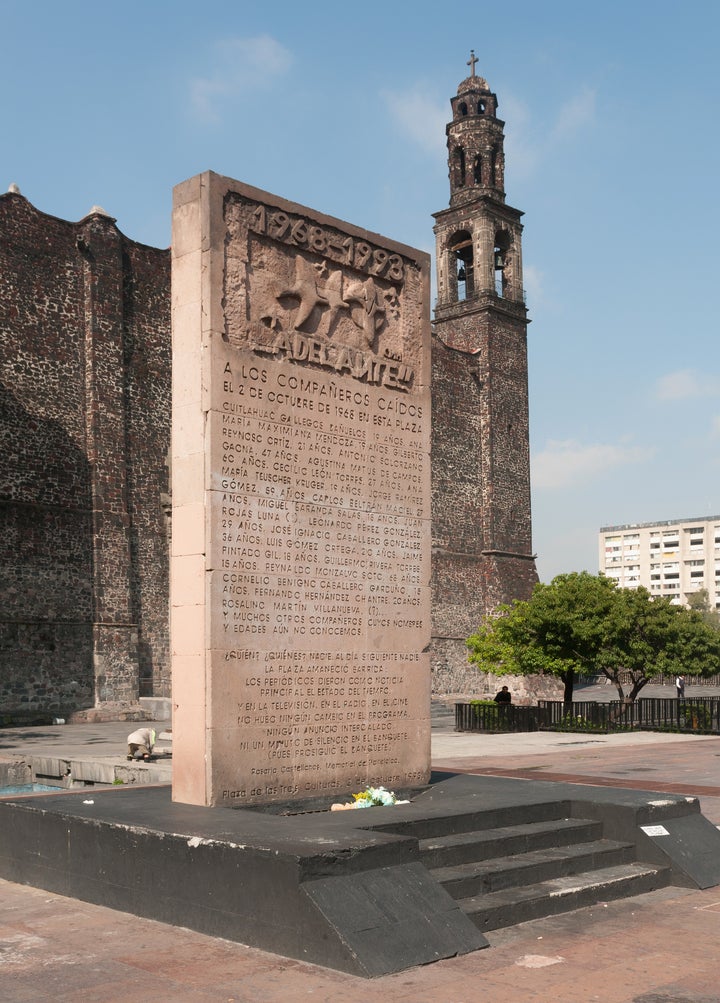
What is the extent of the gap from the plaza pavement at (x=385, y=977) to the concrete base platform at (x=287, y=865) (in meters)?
0.10

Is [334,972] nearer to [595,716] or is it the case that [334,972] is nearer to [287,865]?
[287,865]

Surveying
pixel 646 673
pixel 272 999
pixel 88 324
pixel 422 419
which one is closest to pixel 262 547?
pixel 422 419

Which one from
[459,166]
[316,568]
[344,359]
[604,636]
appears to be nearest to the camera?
[316,568]

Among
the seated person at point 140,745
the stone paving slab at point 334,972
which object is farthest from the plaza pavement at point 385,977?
the seated person at point 140,745

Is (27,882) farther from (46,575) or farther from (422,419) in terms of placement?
(46,575)

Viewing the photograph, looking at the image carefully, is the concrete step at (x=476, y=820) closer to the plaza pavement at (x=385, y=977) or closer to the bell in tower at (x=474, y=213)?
the plaza pavement at (x=385, y=977)

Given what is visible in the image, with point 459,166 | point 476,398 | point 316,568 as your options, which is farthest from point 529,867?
point 459,166

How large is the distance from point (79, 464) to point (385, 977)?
2643 centimetres

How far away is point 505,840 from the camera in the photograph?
6.95 metres

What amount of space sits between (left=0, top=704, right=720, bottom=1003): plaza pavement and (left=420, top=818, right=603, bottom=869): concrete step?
67 cm

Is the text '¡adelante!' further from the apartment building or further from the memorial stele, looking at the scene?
the apartment building

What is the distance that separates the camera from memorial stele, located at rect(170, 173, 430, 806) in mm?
7344

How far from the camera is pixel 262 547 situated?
7.63m

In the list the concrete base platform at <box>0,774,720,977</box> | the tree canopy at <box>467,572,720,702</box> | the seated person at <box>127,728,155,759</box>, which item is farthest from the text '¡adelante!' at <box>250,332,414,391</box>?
the tree canopy at <box>467,572,720,702</box>
